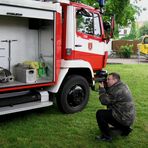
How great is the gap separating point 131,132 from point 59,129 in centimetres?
141

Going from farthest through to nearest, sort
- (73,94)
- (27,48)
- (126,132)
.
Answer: (73,94) < (27,48) < (126,132)

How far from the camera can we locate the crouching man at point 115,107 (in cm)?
538

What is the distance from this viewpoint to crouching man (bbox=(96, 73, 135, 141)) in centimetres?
538

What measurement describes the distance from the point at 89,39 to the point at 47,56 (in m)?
1.27

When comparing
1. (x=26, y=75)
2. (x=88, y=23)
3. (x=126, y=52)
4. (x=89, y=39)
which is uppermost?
(x=88, y=23)

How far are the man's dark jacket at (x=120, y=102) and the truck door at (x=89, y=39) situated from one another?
2059mm

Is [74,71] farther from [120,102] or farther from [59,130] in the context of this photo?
[120,102]

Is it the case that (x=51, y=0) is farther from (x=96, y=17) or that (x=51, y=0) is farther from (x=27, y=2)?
(x=96, y=17)

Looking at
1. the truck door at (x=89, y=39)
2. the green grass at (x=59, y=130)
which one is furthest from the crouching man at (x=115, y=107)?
the truck door at (x=89, y=39)

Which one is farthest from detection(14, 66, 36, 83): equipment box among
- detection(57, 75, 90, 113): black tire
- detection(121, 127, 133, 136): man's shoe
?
detection(121, 127, 133, 136): man's shoe

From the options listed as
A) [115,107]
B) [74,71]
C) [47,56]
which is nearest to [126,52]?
[74,71]

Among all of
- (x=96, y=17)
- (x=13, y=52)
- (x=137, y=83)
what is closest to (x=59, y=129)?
(x=13, y=52)

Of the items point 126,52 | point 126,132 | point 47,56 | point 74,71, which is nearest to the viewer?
point 126,132

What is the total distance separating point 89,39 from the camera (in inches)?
301
